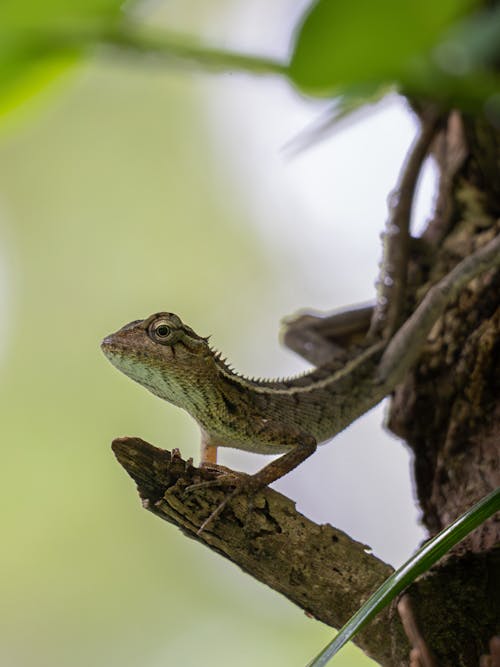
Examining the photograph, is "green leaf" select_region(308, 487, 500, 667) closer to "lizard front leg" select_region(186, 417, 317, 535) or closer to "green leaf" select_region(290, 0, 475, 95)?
"lizard front leg" select_region(186, 417, 317, 535)

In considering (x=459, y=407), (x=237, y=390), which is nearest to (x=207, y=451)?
(x=237, y=390)

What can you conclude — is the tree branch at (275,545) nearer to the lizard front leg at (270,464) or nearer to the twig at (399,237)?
the lizard front leg at (270,464)

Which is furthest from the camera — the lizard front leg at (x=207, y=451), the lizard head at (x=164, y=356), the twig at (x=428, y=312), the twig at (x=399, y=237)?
the twig at (x=399, y=237)

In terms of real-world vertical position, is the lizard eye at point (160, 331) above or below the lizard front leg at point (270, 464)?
above

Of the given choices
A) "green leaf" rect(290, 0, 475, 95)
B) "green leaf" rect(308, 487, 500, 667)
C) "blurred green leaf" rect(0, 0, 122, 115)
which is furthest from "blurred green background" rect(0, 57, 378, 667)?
"green leaf" rect(290, 0, 475, 95)

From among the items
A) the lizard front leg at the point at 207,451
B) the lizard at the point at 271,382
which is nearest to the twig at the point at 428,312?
the lizard at the point at 271,382

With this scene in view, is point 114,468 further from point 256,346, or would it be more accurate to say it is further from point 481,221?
point 481,221
